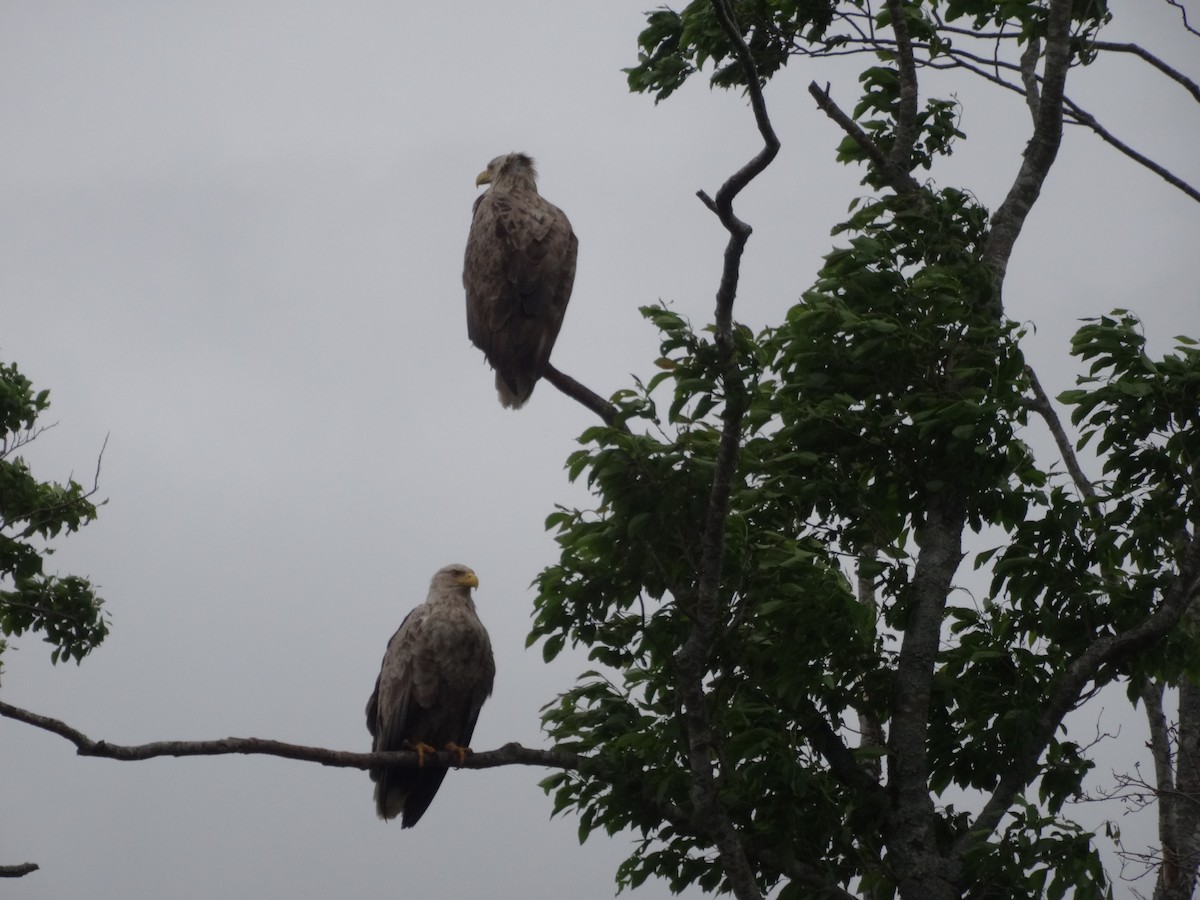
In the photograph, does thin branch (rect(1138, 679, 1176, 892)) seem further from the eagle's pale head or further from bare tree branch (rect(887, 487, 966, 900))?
the eagle's pale head

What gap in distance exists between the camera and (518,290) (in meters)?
9.05

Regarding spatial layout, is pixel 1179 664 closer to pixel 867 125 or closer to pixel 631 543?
pixel 631 543

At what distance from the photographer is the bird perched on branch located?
9.02 m

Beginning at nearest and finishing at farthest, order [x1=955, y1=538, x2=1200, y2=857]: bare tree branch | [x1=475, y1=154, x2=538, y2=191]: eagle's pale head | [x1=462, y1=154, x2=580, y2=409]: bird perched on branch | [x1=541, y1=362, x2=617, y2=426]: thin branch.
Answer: [x1=955, y1=538, x2=1200, y2=857]: bare tree branch < [x1=541, y1=362, x2=617, y2=426]: thin branch < [x1=462, y1=154, x2=580, y2=409]: bird perched on branch < [x1=475, y1=154, x2=538, y2=191]: eagle's pale head

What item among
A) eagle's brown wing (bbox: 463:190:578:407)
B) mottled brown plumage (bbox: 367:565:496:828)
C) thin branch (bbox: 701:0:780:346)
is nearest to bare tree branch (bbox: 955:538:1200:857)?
thin branch (bbox: 701:0:780:346)

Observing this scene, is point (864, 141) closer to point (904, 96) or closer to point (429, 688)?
point (904, 96)

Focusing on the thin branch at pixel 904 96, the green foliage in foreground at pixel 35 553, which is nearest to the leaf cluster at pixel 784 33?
the thin branch at pixel 904 96

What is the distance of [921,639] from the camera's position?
6.74m

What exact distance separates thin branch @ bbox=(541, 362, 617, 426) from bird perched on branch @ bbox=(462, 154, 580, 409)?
0.50 meters

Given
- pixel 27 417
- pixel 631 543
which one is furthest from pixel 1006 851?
pixel 27 417

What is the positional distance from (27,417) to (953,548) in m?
6.82

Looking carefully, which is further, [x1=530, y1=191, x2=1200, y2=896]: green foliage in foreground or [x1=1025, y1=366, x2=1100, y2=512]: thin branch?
[x1=1025, y1=366, x2=1100, y2=512]: thin branch

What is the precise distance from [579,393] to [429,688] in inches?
93.2

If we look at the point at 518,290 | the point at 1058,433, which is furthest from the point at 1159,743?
the point at 518,290
